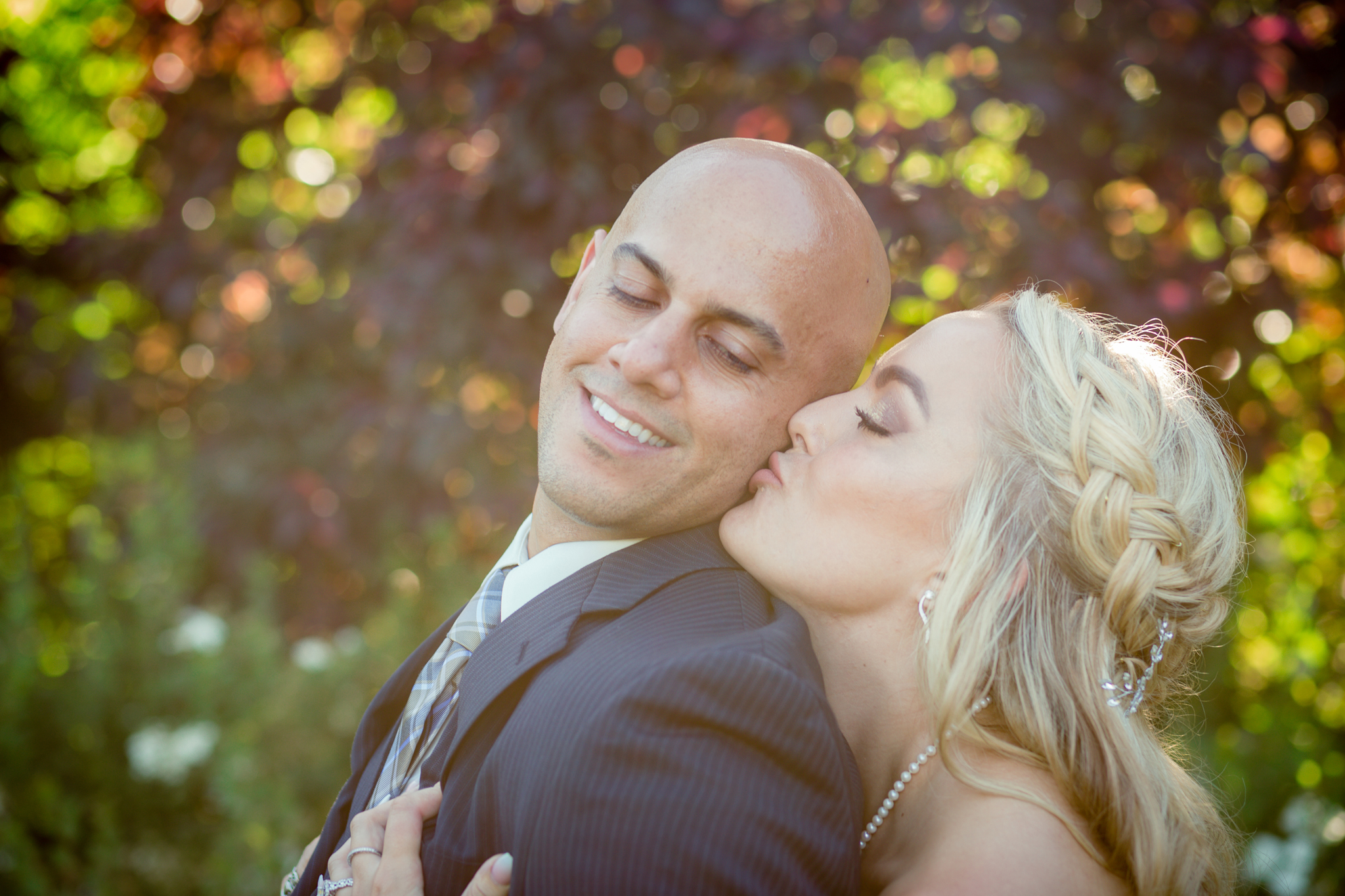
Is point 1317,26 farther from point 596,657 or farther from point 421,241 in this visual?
point 596,657

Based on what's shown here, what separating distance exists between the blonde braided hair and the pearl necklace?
81 millimetres

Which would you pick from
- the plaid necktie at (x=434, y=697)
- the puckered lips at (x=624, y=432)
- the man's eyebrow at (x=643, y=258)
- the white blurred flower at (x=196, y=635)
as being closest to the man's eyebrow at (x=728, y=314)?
the man's eyebrow at (x=643, y=258)

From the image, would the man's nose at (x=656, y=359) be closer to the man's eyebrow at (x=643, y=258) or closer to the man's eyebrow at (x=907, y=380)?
the man's eyebrow at (x=643, y=258)

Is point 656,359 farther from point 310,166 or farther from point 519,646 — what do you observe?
point 310,166

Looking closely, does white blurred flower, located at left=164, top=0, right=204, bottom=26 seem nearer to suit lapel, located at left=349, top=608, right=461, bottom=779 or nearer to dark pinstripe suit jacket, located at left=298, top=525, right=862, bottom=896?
suit lapel, located at left=349, top=608, right=461, bottom=779

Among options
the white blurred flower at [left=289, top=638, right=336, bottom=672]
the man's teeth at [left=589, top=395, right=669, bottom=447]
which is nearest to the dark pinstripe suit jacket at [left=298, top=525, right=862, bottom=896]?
the man's teeth at [left=589, top=395, right=669, bottom=447]

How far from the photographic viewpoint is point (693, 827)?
137cm

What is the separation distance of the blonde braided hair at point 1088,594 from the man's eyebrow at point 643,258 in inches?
29.6

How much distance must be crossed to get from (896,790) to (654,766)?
0.76 meters

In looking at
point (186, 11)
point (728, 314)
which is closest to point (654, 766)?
point (728, 314)

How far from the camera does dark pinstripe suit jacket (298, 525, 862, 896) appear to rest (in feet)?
4.52

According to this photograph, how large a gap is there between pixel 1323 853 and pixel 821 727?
12.3 ft

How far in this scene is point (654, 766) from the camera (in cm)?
141

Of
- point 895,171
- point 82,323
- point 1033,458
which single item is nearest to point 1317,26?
point 895,171
